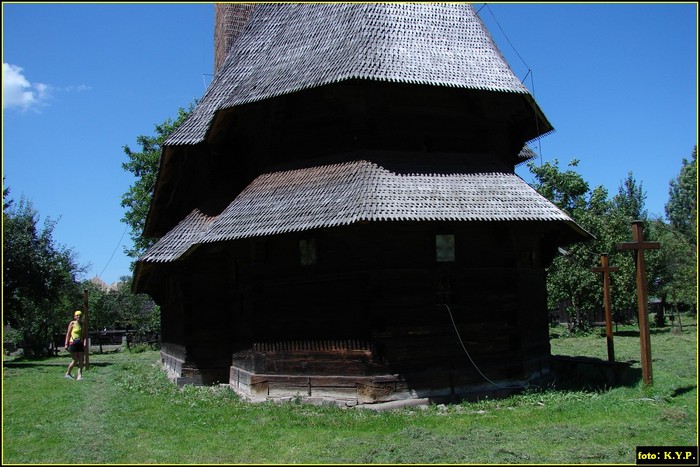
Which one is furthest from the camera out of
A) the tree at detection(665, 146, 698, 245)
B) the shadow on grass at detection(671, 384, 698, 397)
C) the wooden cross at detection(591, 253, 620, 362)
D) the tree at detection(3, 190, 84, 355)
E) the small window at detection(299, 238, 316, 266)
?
the tree at detection(665, 146, 698, 245)

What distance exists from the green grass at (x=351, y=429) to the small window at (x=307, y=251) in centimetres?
264

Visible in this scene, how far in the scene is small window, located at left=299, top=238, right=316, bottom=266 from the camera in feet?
38.4

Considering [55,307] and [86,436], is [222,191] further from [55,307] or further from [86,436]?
[55,307]

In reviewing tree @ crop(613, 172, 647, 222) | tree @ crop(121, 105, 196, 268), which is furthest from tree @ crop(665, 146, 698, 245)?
tree @ crop(121, 105, 196, 268)

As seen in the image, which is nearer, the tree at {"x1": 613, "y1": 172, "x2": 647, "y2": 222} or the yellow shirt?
the yellow shirt

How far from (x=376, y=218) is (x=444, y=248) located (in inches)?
78.1

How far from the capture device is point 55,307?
36.7 metres

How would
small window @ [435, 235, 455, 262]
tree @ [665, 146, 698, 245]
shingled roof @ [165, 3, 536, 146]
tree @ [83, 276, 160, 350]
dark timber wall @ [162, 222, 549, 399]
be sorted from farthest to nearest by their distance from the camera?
1. tree @ [665, 146, 698, 245]
2. tree @ [83, 276, 160, 350]
3. shingled roof @ [165, 3, 536, 146]
4. small window @ [435, 235, 455, 262]
5. dark timber wall @ [162, 222, 549, 399]

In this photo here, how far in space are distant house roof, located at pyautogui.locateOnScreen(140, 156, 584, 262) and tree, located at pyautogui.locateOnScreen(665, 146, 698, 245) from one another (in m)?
48.8

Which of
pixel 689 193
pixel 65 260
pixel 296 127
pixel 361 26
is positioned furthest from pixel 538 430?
pixel 689 193

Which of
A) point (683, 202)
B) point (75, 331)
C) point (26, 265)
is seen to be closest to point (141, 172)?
point (26, 265)

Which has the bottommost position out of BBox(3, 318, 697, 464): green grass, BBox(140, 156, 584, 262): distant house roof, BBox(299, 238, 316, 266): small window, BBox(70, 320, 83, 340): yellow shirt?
BBox(3, 318, 697, 464): green grass

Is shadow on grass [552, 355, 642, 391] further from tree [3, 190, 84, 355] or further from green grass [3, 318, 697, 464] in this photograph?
tree [3, 190, 84, 355]

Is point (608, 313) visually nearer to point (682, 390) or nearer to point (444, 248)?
point (682, 390)
